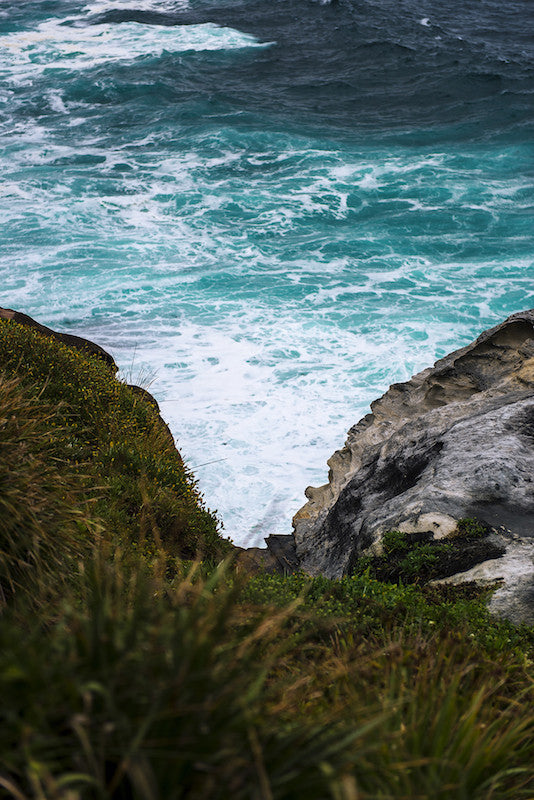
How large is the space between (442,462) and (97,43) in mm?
42945

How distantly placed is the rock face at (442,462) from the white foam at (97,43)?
34771 mm

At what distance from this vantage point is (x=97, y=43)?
40844 mm

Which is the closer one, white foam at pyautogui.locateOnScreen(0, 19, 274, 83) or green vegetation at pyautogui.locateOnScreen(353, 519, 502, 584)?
green vegetation at pyautogui.locateOnScreen(353, 519, 502, 584)

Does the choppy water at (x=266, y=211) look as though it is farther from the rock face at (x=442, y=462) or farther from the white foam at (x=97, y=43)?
the rock face at (x=442, y=462)

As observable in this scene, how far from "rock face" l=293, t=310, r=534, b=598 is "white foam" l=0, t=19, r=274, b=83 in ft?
114

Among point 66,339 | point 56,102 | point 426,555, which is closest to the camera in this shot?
point 426,555

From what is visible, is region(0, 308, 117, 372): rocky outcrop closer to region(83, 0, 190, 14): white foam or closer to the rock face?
the rock face

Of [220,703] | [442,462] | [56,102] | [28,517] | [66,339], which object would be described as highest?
[56,102]

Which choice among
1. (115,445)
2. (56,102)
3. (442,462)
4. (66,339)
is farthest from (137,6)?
(442,462)

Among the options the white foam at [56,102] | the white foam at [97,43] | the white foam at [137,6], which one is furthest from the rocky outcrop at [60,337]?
the white foam at [137,6]

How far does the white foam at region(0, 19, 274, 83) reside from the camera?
37741 mm

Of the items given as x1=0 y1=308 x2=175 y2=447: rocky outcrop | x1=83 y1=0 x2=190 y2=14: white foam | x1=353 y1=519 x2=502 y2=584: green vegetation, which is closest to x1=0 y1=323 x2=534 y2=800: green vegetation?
x1=353 y1=519 x2=502 y2=584: green vegetation

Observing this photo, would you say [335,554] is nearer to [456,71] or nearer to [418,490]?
[418,490]

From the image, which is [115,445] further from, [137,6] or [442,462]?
[137,6]
